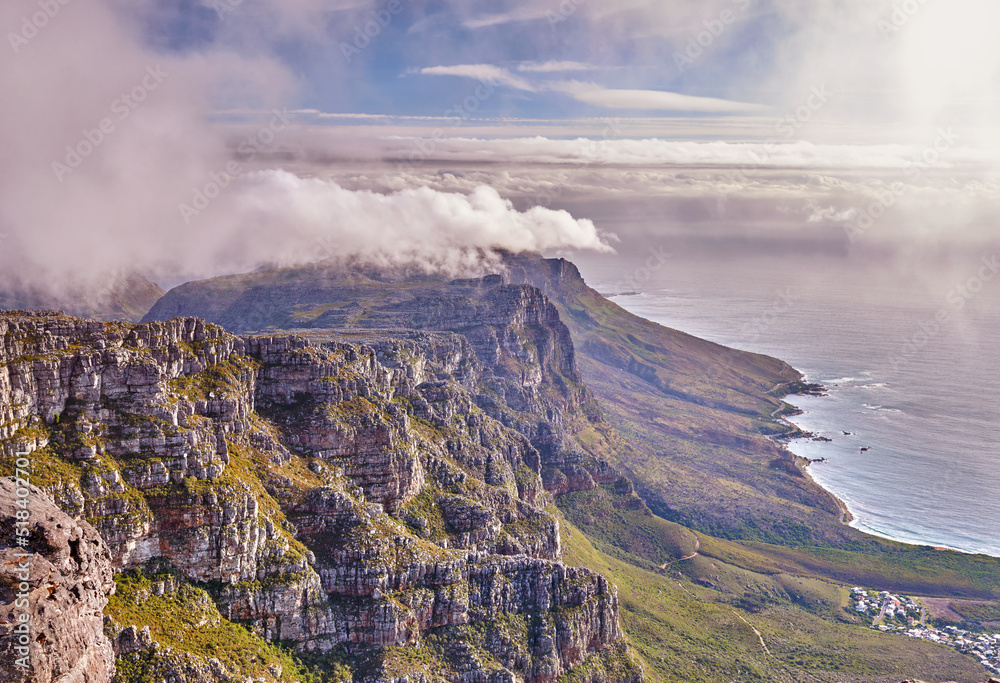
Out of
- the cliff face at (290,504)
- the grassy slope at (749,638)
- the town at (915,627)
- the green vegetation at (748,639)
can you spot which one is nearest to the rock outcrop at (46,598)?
the cliff face at (290,504)

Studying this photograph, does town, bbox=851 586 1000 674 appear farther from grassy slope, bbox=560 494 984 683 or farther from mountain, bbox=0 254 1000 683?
mountain, bbox=0 254 1000 683

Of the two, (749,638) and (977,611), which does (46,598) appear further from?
(977,611)

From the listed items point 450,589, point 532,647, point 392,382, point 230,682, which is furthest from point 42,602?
point 392,382

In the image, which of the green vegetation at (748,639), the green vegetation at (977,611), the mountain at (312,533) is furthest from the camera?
the green vegetation at (977,611)

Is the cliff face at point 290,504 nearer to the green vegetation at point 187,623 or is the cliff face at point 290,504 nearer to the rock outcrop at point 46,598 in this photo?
the green vegetation at point 187,623

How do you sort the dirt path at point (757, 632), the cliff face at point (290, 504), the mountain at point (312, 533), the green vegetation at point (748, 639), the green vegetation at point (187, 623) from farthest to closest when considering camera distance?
1. the dirt path at point (757, 632)
2. the green vegetation at point (748, 639)
3. the cliff face at point (290, 504)
4. the mountain at point (312, 533)
5. the green vegetation at point (187, 623)

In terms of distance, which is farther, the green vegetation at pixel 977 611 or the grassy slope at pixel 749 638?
the green vegetation at pixel 977 611

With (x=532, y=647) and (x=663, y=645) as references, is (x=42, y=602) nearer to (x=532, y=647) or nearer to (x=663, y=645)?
(x=532, y=647)
